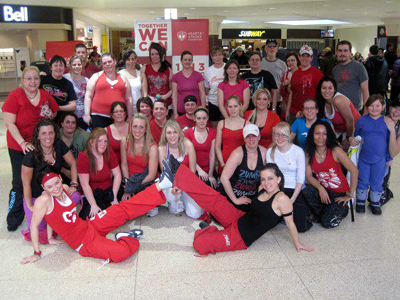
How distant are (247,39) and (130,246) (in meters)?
21.6

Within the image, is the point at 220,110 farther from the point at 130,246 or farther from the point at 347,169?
the point at 130,246

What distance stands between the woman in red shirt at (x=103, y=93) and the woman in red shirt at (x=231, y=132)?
1307 mm

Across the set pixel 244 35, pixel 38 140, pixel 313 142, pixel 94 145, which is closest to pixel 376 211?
pixel 313 142

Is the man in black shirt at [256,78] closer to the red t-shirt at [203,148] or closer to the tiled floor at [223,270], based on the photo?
the red t-shirt at [203,148]

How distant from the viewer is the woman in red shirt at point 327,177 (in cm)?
360

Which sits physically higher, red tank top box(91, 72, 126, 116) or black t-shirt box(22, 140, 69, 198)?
red tank top box(91, 72, 126, 116)

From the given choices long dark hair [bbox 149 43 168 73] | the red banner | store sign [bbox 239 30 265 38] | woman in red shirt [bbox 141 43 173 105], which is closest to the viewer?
long dark hair [bbox 149 43 168 73]

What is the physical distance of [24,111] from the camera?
3492 millimetres

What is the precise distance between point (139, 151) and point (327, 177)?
6.27ft

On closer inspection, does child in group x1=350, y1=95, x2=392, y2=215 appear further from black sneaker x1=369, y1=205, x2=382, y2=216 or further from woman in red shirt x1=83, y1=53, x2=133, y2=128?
woman in red shirt x1=83, y1=53, x2=133, y2=128

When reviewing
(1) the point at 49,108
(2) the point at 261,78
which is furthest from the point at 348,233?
(1) the point at 49,108

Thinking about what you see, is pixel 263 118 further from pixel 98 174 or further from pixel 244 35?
pixel 244 35

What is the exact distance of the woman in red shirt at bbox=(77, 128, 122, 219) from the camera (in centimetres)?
363

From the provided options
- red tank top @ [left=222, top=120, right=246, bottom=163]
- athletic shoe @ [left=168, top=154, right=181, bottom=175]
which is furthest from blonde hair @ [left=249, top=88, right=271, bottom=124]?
athletic shoe @ [left=168, top=154, right=181, bottom=175]
